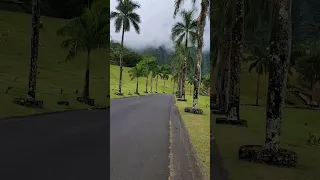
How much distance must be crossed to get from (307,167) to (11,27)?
2391 cm

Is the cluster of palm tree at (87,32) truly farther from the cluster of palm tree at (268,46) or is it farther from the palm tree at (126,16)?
the palm tree at (126,16)

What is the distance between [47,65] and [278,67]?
19277 millimetres

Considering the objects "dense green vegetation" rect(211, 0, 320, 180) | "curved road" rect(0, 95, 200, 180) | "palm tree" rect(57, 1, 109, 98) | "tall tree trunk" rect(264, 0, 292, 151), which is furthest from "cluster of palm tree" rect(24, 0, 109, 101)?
"tall tree trunk" rect(264, 0, 292, 151)

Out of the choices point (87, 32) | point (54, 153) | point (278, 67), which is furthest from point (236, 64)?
point (87, 32)

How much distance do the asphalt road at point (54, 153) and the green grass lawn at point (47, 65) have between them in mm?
8370

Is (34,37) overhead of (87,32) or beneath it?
beneath

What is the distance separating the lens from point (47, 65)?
23.6m

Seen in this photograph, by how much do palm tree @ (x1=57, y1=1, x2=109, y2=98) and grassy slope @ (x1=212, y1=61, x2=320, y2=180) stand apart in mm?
10910

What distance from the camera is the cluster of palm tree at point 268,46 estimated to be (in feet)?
22.9

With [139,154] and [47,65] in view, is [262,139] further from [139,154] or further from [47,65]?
[47,65]

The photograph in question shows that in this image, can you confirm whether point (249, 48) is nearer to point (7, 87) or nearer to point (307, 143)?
point (307, 143)

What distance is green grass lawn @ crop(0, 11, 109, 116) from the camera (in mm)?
20141

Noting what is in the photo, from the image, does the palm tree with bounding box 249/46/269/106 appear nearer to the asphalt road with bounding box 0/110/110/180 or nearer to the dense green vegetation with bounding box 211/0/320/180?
the dense green vegetation with bounding box 211/0/320/180

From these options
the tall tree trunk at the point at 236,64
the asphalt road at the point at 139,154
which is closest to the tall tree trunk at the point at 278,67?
the asphalt road at the point at 139,154
